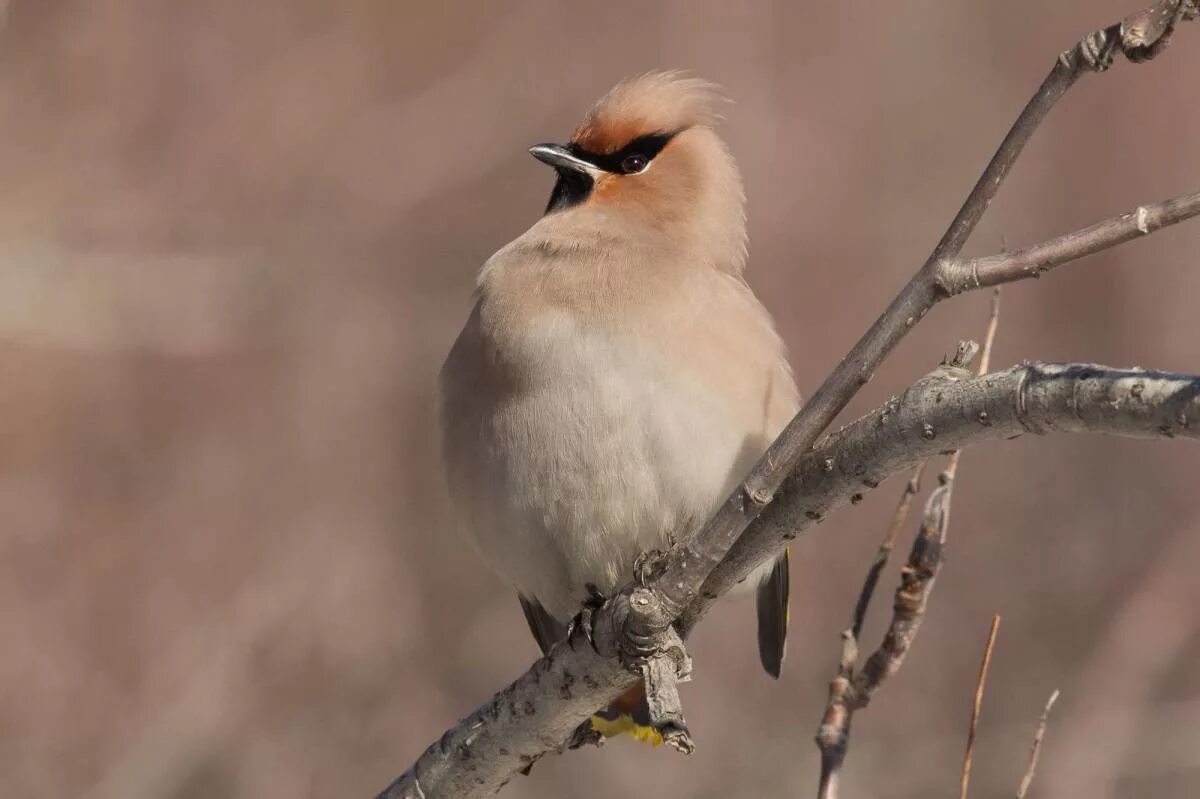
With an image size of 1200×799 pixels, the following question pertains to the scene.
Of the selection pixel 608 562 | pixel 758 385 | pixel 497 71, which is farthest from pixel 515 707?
pixel 497 71

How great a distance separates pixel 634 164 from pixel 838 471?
2.26m

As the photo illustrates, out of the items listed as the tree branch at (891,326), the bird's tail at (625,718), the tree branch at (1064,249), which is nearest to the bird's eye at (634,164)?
the bird's tail at (625,718)

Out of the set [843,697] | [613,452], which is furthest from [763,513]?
[613,452]

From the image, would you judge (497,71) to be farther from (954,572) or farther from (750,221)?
(954,572)

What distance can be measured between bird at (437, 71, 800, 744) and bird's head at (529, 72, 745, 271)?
11 cm

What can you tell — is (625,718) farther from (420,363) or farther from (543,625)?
(420,363)

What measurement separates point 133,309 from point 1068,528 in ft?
12.9

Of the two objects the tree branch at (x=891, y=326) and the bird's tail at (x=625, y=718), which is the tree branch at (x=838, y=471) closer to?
the tree branch at (x=891, y=326)

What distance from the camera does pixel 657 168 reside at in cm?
510

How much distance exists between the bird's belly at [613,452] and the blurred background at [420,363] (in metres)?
2.25

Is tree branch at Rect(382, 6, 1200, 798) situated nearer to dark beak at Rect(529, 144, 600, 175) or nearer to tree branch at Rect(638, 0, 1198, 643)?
tree branch at Rect(638, 0, 1198, 643)

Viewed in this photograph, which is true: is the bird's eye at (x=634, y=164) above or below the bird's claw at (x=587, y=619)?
above

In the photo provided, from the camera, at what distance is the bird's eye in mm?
5078

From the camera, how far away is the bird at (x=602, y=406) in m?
4.18
